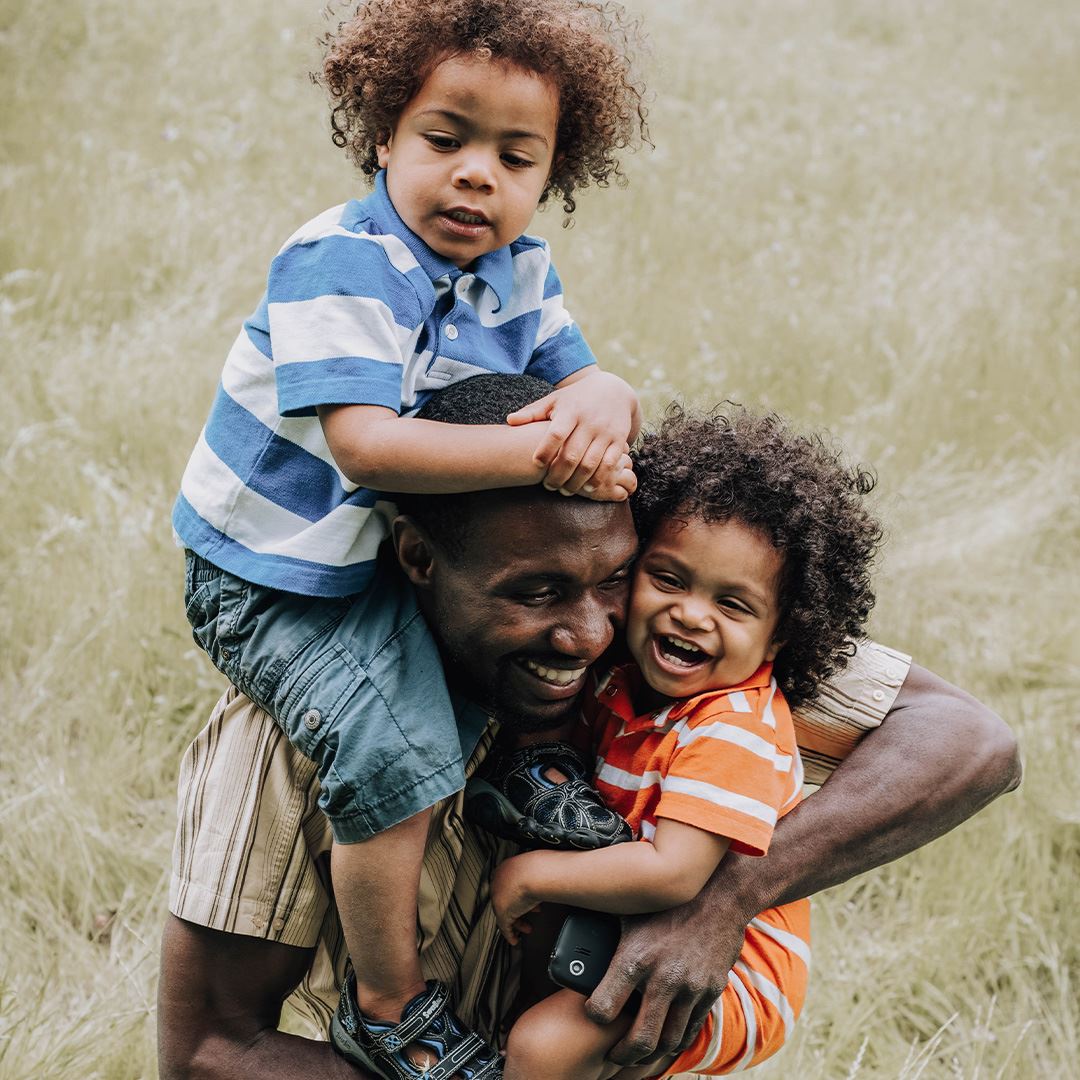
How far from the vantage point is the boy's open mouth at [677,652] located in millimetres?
2096

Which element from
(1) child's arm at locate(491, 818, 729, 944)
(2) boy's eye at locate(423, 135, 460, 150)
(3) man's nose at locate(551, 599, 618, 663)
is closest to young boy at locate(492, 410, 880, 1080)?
(1) child's arm at locate(491, 818, 729, 944)

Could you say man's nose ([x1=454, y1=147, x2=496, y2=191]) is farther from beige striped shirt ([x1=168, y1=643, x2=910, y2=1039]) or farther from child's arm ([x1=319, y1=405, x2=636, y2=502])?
beige striped shirt ([x1=168, y1=643, x2=910, y2=1039])

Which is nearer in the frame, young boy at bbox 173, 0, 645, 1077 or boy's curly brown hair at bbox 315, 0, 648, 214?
young boy at bbox 173, 0, 645, 1077

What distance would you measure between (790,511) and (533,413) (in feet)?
1.54

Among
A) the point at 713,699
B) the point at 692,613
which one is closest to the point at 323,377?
the point at 692,613

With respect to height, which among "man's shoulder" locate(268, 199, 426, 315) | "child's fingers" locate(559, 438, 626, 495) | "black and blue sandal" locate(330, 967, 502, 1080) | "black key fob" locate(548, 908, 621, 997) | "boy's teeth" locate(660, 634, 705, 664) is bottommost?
"black and blue sandal" locate(330, 967, 502, 1080)

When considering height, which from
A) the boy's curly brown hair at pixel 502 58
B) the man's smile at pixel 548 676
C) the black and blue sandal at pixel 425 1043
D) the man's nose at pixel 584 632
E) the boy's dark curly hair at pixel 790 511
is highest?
the boy's curly brown hair at pixel 502 58

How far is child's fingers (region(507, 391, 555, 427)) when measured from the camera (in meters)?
1.91

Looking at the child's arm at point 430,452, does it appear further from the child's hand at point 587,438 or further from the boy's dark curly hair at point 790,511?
the boy's dark curly hair at point 790,511

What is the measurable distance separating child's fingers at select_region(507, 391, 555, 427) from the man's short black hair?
4cm

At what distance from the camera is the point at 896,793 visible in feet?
7.32

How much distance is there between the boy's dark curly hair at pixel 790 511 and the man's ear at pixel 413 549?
357 mm

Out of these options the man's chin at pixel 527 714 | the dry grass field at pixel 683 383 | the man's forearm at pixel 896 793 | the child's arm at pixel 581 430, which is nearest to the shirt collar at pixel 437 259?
the child's arm at pixel 581 430

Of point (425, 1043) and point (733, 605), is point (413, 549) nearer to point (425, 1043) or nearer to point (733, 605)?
point (733, 605)
